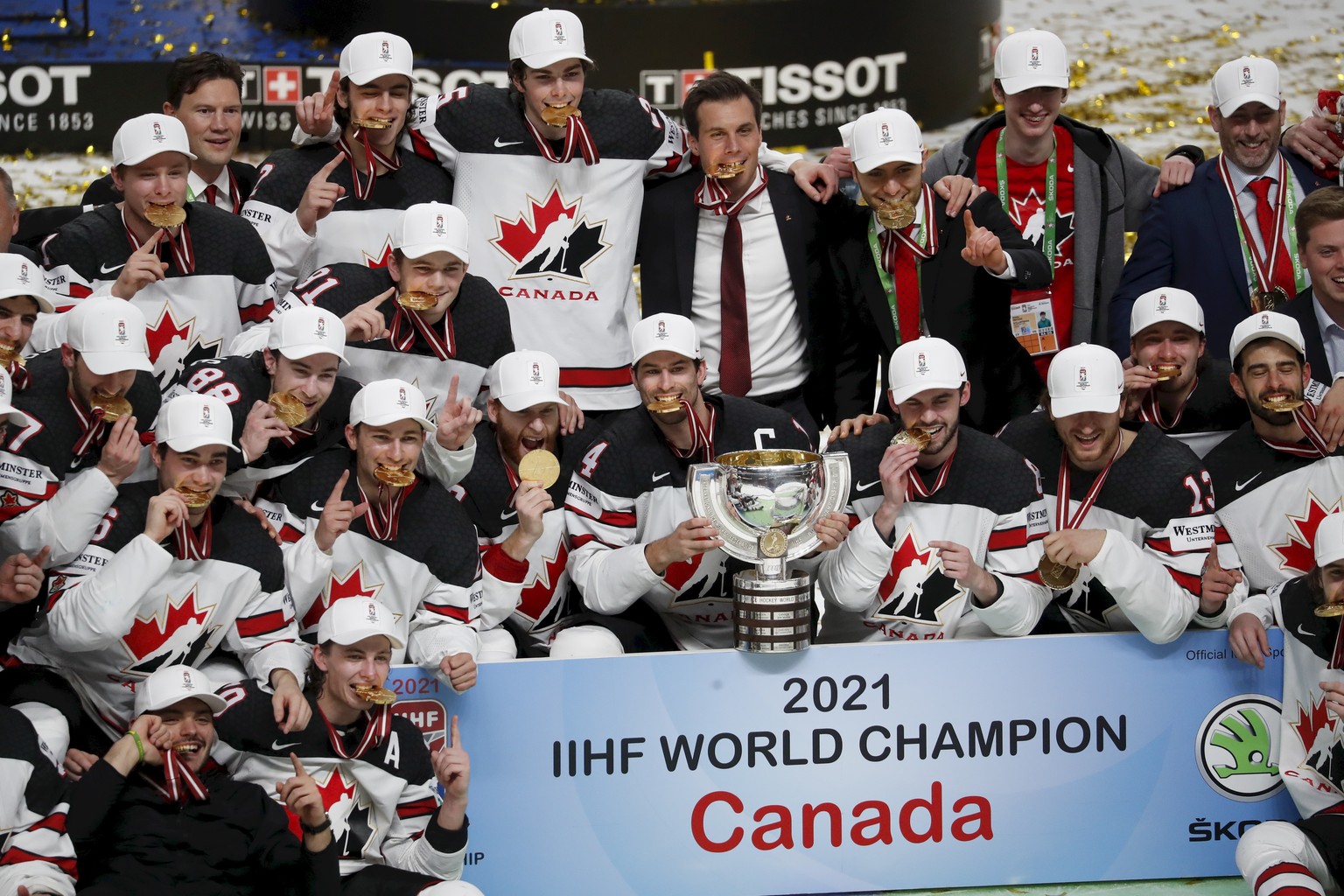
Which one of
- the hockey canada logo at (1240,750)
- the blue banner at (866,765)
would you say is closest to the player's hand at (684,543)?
the blue banner at (866,765)

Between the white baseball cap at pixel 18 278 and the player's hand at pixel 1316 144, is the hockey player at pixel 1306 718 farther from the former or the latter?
the white baseball cap at pixel 18 278

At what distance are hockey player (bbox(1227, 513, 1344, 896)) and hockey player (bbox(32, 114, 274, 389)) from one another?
328cm

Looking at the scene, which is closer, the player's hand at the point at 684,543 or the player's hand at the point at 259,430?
the player's hand at the point at 684,543

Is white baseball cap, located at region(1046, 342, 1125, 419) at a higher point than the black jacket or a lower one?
higher

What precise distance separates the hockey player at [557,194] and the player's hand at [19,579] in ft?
6.14

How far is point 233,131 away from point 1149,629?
11.7 ft

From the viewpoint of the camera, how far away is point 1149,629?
4.78m

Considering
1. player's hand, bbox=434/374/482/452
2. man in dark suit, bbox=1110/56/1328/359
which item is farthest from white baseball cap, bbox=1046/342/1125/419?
player's hand, bbox=434/374/482/452

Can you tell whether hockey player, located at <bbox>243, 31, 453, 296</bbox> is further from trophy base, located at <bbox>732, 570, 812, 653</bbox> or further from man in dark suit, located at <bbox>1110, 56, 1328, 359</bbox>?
man in dark suit, located at <bbox>1110, 56, 1328, 359</bbox>

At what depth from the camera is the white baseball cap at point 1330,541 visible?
458 cm

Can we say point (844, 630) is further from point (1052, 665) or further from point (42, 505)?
point (42, 505)

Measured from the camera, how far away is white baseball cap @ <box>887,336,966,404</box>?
512 cm

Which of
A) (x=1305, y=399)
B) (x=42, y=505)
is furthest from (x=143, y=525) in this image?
(x=1305, y=399)

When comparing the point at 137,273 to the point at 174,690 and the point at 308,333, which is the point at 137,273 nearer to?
the point at 308,333
